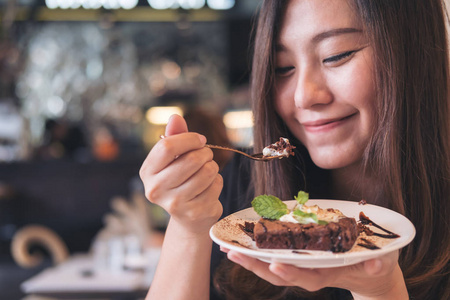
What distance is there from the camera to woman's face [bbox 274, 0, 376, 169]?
1.37 metres

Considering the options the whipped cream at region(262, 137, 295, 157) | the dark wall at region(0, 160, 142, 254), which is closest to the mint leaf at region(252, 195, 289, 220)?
the whipped cream at region(262, 137, 295, 157)

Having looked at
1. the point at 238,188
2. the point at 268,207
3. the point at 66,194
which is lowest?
the point at 66,194

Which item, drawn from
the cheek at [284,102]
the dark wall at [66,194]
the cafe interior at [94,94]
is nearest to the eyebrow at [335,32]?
the cheek at [284,102]

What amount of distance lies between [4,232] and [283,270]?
19.6ft

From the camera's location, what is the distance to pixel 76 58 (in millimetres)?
7004

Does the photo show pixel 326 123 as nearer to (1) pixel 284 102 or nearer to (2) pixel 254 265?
(1) pixel 284 102

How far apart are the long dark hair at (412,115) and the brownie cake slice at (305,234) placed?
0.37 metres

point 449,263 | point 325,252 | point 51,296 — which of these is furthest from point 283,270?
point 51,296

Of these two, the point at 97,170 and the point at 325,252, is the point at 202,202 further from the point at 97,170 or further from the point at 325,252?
the point at 97,170

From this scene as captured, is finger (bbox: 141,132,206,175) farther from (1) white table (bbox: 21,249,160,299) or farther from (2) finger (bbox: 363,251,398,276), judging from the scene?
(1) white table (bbox: 21,249,160,299)

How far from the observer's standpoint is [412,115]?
142 centimetres

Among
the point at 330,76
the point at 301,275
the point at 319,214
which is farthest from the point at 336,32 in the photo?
the point at 301,275

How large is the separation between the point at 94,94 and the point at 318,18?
6081 millimetres

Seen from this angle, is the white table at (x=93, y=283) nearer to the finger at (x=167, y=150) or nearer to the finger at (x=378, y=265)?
the finger at (x=167, y=150)
